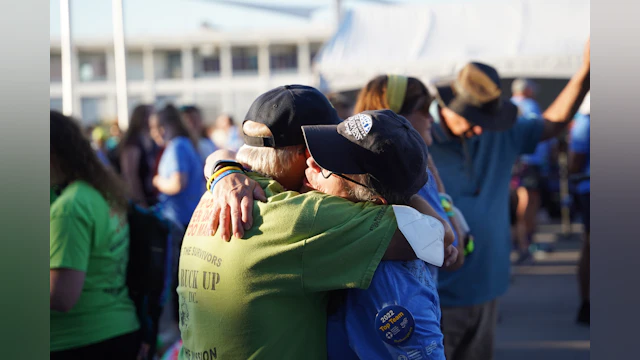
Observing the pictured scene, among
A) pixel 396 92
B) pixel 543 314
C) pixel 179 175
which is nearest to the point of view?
pixel 396 92

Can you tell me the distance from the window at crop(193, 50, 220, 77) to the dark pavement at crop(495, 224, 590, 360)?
2224 inches

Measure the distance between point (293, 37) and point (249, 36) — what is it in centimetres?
402

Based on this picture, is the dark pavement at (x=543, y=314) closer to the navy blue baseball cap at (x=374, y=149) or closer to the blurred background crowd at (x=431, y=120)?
the blurred background crowd at (x=431, y=120)

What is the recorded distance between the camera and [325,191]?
1.89 metres

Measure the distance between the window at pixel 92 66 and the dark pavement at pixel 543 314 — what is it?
60.3 metres

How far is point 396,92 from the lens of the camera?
2.86 meters

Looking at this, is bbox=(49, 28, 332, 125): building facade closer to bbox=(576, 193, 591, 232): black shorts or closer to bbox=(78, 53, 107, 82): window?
bbox=(78, 53, 107, 82): window

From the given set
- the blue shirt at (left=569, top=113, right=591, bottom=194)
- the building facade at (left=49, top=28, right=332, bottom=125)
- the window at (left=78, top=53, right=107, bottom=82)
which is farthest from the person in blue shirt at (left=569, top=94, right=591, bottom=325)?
the window at (left=78, top=53, right=107, bottom=82)

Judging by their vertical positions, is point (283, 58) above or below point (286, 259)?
above

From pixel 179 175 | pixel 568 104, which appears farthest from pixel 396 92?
pixel 179 175

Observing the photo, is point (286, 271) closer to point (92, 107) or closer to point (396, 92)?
point (396, 92)

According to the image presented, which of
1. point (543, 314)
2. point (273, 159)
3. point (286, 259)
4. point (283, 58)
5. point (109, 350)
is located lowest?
point (543, 314)

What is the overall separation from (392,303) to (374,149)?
0.37 meters
